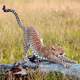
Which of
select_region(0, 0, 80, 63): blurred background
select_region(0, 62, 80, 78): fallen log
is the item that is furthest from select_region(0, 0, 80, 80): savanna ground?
select_region(0, 62, 80, 78): fallen log

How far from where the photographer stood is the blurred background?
8.67 metres

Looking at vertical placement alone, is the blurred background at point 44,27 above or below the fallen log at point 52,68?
above

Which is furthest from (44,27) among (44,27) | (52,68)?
(52,68)

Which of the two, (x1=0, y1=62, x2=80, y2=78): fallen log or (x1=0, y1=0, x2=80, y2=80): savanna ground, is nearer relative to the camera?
(x1=0, y1=62, x2=80, y2=78): fallen log

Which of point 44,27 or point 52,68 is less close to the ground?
point 44,27

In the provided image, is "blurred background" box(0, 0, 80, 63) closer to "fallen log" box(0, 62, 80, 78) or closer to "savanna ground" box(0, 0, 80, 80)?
"savanna ground" box(0, 0, 80, 80)

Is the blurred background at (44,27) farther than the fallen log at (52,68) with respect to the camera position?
Yes

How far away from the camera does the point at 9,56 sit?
8141 millimetres

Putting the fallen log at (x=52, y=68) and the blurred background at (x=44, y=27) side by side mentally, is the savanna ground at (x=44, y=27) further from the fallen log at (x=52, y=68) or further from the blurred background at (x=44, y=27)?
the fallen log at (x=52, y=68)

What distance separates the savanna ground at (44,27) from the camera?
8672 mm

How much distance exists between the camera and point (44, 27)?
11414 mm

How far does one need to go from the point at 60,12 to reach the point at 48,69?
907 centimetres

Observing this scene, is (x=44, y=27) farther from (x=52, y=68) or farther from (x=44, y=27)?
(x=52, y=68)

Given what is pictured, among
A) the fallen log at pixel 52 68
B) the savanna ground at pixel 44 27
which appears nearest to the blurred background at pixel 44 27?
the savanna ground at pixel 44 27
